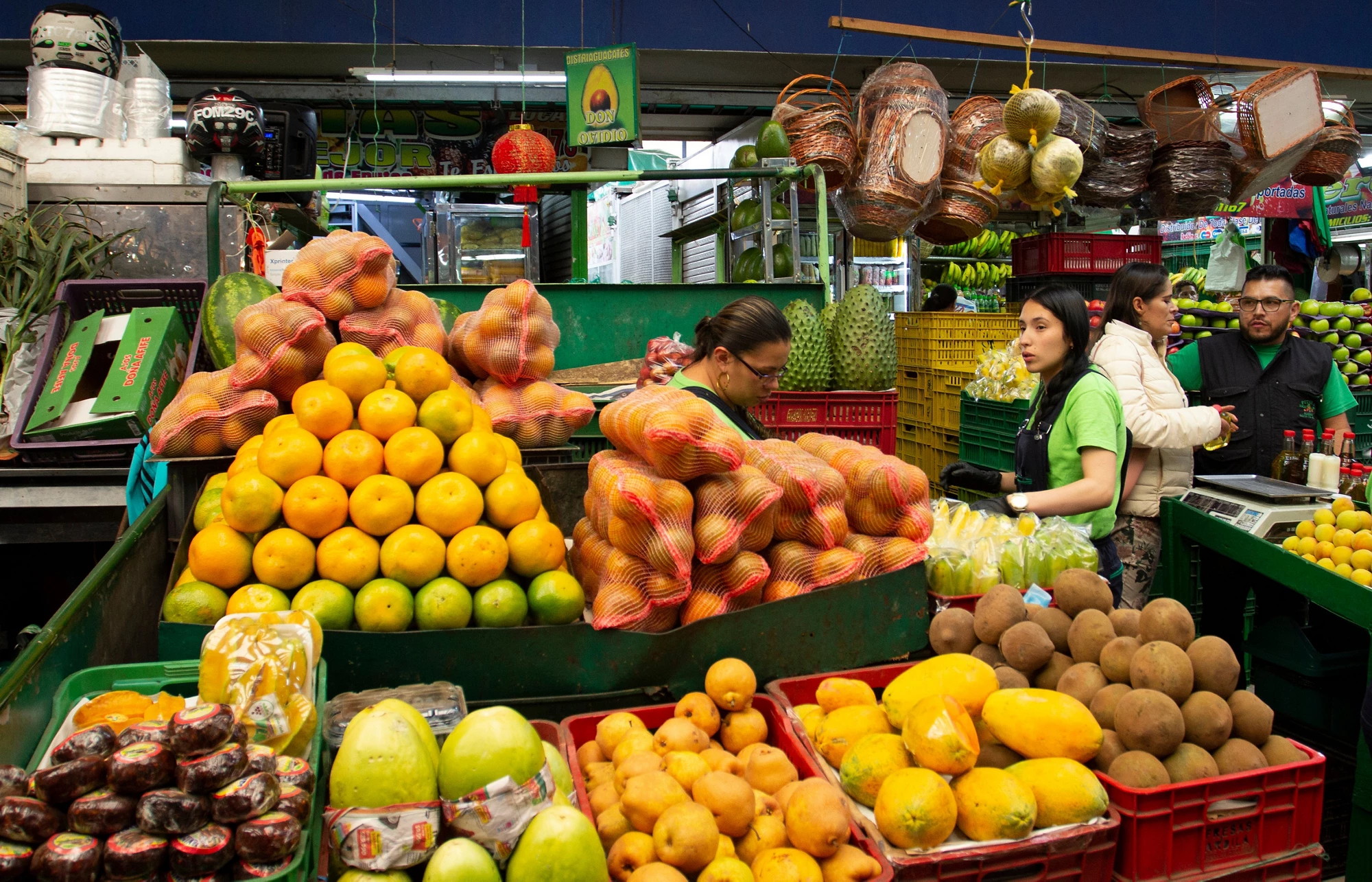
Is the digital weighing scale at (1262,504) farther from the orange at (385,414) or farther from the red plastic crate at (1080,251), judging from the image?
the red plastic crate at (1080,251)

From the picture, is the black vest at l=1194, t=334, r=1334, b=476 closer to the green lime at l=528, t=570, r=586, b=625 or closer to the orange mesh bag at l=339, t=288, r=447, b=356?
the green lime at l=528, t=570, r=586, b=625

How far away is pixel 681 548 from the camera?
190 cm

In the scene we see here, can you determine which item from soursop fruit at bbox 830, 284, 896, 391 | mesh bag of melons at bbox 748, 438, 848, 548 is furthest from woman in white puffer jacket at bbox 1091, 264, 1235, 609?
mesh bag of melons at bbox 748, 438, 848, 548

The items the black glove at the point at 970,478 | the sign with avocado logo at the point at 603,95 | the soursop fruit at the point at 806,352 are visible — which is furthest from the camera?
the sign with avocado logo at the point at 603,95

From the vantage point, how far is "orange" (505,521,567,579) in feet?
6.80

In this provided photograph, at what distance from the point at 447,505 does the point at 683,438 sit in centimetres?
62

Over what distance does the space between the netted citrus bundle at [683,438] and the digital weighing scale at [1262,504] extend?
2.12 metres

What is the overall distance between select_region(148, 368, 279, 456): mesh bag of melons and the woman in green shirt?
2.37 m

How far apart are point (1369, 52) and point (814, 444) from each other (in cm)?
1065

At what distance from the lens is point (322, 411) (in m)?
2.17

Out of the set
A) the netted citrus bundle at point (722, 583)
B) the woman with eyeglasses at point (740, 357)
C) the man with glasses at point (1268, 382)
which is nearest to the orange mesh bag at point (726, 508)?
the netted citrus bundle at point (722, 583)

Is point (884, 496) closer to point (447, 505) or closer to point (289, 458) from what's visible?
point (447, 505)

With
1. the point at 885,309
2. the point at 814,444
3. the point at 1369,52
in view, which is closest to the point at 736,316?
the point at 814,444

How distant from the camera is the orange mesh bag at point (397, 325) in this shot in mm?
2920
